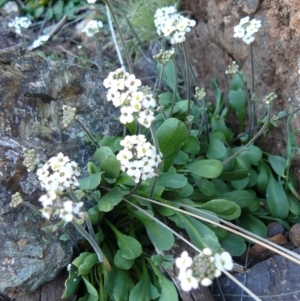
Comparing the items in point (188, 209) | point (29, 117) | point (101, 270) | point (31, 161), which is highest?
point (31, 161)

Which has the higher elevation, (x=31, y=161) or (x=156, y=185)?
(x=31, y=161)

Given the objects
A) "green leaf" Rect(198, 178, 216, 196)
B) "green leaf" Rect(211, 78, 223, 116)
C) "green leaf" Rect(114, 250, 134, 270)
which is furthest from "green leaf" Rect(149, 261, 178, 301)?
"green leaf" Rect(211, 78, 223, 116)

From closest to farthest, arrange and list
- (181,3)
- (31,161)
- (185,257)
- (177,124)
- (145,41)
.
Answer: (185,257), (31,161), (177,124), (181,3), (145,41)

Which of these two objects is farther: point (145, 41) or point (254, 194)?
point (145, 41)

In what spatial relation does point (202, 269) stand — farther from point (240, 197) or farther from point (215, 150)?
point (215, 150)

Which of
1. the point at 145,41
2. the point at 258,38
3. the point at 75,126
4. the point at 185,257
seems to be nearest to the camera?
the point at 185,257

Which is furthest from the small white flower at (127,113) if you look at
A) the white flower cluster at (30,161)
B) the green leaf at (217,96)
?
the green leaf at (217,96)

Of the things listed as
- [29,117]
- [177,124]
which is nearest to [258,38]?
[177,124]

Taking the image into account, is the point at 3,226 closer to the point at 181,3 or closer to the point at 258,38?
the point at 258,38
